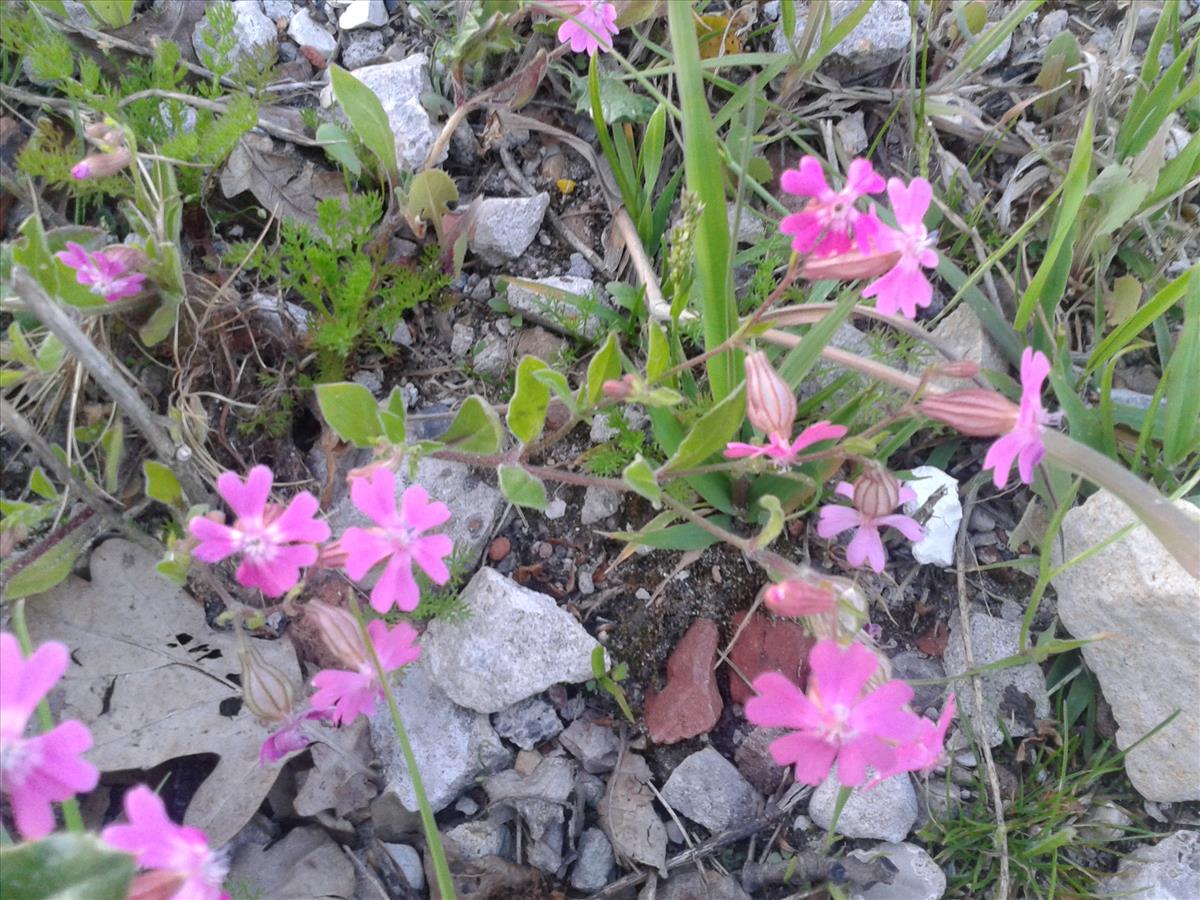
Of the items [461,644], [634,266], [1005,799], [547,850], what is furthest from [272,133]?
[1005,799]

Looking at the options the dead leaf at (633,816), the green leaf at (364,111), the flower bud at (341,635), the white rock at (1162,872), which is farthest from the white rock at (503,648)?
the white rock at (1162,872)

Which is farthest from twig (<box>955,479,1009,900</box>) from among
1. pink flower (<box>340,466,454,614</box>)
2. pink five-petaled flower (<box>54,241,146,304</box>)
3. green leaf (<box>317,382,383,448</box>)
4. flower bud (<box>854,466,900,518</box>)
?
pink five-petaled flower (<box>54,241,146,304</box>)

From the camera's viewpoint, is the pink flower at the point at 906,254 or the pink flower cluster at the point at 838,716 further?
the pink flower at the point at 906,254

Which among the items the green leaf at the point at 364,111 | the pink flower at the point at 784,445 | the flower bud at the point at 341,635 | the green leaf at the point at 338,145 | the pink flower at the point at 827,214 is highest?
the pink flower at the point at 827,214

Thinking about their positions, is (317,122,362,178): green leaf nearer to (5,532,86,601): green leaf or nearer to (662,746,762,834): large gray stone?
(5,532,86,601): green leaf

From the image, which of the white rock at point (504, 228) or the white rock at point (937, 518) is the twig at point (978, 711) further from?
the white rock at point (504, 228)

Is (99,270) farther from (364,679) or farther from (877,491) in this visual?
(877,491)

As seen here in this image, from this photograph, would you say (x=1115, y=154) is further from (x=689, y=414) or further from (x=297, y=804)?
(x=297, y=804)
